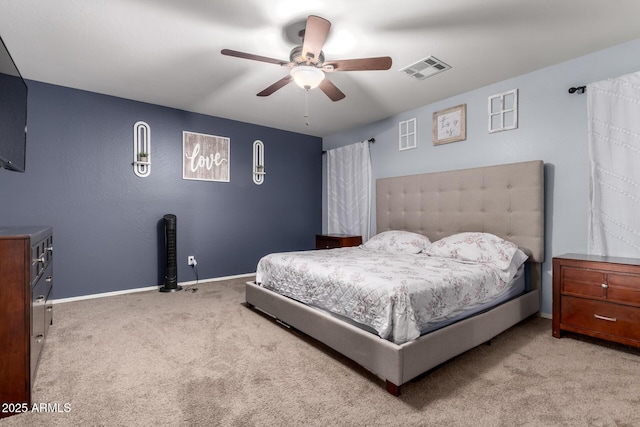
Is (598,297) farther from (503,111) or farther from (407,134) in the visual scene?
(407,134)

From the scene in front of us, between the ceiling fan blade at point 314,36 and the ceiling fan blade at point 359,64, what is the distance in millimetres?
117

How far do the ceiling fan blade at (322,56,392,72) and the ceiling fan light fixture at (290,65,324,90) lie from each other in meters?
0.07

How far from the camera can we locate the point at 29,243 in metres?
1.60

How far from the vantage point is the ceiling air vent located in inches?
112

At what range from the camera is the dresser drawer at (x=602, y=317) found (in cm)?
219

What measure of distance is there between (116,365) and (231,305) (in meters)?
1.35

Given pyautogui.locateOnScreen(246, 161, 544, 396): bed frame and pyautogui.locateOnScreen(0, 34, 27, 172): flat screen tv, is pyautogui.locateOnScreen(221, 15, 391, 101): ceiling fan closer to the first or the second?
pyautogui.locateOnScreen(0, 34, 27, 172): flat screen tv

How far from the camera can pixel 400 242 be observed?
143 inches

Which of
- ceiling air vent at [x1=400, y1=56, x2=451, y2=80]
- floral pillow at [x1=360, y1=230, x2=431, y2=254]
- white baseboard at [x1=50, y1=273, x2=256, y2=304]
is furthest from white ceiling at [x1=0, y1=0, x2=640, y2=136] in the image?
white baseboard at [x1=50, y1=273, x2=256, y2=304]

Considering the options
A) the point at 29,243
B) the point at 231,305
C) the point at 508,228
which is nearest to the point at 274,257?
the point at 231,305

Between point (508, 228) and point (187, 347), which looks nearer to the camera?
point (187, 347)

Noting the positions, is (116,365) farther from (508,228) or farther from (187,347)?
(508,228)

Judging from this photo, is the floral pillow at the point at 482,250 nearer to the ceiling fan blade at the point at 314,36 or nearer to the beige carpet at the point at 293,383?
the beige carpet at the point at 293,383

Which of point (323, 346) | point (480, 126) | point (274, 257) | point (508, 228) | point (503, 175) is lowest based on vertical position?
point (323, 346)
